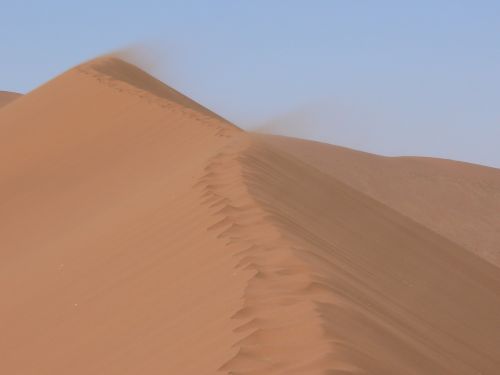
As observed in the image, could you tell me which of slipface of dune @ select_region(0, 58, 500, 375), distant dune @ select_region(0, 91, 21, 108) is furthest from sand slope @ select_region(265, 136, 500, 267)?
distant dune @ select_region(0, 91, 21, 108)

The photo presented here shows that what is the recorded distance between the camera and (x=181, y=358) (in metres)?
5.36

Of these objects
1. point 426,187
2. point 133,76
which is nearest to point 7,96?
point 426,187

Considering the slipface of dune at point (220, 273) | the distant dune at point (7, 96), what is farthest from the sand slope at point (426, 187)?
the distant dune at point (7, 96)

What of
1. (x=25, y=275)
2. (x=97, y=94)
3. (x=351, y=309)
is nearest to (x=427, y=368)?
(x=351, y=309)

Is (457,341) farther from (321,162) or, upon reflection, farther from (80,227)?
(321,162)

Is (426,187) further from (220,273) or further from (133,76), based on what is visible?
(220,273)

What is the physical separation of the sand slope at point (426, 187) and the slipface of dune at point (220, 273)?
14.8 meters

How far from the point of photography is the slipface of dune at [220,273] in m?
5.40

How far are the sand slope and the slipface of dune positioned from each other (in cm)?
1477

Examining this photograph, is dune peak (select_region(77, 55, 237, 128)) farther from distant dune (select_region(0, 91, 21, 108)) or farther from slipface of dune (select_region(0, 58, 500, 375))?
distant dune (select_region(0, 91, 21, 108))

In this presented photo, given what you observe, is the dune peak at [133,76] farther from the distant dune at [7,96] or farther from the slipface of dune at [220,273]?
the distant dune at [7,96]

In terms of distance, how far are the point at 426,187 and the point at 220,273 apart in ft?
92.0

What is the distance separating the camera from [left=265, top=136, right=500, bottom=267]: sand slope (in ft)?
97.7

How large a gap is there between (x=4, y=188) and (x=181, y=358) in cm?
1147
